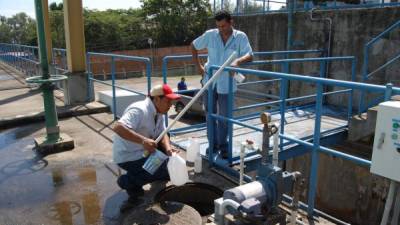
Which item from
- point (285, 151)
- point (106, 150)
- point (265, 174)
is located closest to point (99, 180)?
point (106, 150)

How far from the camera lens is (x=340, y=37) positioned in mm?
8789

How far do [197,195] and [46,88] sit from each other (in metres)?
2.69

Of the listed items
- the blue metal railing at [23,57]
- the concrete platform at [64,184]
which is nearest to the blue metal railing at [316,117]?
the concrete platform at [64,184]

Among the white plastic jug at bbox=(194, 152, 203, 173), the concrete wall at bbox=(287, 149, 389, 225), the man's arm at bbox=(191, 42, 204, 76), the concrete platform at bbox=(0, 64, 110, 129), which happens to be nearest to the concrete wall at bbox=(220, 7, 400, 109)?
the concrete wall at bbox=(287, 149, 389, 225)

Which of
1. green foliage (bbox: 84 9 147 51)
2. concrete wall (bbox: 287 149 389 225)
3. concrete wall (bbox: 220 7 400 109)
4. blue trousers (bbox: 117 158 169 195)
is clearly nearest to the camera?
blue trousers (bbox: 117 158 169 195)

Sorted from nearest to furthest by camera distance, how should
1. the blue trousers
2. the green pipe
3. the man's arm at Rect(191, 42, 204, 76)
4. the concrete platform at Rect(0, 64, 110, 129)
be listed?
the blue trousers < the man's arm at Rect(191, 42, 204, 76) < the green pipe < the concrete platform at Rect(0, 64, 110, 129)

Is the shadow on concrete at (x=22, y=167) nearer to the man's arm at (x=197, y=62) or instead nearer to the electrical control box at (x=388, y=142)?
the man's arm at (x=197, y=62)

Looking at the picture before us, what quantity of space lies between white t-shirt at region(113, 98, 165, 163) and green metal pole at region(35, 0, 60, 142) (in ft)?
6.73

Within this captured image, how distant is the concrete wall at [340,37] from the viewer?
310 inches

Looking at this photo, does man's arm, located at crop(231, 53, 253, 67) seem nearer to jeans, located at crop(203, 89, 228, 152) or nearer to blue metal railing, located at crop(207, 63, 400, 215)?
blue metal railing, located at crop(207, 63, 400, 215)

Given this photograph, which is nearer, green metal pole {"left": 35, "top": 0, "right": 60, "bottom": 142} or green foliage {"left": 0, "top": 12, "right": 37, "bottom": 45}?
green metal pole {"left": 35, "top": 0, "right": 60, "bottom": 142}

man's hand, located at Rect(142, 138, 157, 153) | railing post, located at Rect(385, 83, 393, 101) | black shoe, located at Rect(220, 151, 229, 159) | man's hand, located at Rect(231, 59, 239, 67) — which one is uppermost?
man's hand, located at Rect(231, 59, 239, 67)

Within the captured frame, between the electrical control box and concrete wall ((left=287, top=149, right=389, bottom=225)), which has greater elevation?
the electrical control box

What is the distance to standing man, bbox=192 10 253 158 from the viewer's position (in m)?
4.23
